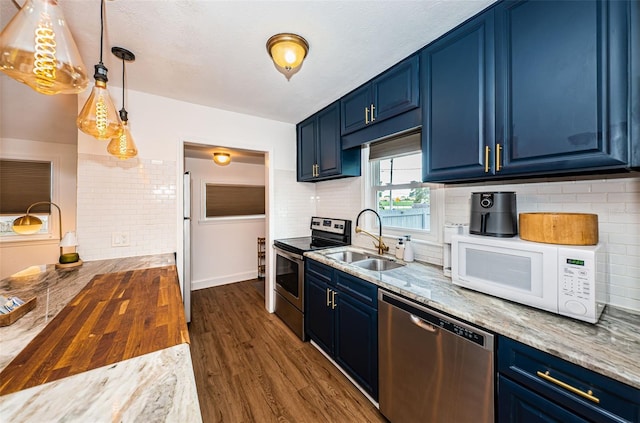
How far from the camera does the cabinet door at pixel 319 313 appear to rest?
2.04 meters

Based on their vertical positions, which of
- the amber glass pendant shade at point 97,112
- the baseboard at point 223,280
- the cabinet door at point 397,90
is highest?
the cabinet door at point 397,90

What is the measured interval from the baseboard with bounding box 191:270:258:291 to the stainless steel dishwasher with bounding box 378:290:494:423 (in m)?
3.31

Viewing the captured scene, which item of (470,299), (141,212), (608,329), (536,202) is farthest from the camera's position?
(141,212)

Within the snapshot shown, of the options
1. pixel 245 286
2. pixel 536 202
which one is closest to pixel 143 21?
pixel 536 202

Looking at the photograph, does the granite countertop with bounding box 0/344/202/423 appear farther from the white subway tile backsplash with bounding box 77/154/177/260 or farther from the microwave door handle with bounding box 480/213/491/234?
the white subway tile backsplash with bounding box 77/154/177/260

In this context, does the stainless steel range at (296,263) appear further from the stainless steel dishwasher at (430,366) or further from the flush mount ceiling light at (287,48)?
the flush mount ceiling light at (287,48)

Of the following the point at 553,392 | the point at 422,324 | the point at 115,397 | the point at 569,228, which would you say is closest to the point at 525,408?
the point at 553,392

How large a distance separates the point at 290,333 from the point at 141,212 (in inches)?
77.4

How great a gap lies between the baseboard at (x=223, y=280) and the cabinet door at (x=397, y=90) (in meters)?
3.55

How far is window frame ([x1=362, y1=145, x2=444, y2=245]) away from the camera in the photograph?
1881 mm

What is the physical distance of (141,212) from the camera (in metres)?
2.26

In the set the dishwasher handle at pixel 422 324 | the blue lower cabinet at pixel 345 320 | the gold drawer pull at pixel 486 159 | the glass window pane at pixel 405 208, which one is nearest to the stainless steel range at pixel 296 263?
the blue lower cabinet at pixel 345 320

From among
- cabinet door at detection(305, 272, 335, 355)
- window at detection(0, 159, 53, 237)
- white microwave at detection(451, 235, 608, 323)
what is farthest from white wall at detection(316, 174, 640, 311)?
window at detection(0, 159, 53, 237)

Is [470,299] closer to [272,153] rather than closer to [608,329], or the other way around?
[608,329]
